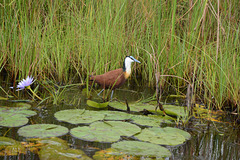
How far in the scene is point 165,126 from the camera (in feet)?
8.57

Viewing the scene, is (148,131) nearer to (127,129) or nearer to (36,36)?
(127,129)

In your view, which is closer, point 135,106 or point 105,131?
point 105,131

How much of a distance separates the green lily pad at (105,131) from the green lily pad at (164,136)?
0.09 m

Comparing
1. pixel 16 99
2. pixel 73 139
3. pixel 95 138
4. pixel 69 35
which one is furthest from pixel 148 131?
pixel 69 35

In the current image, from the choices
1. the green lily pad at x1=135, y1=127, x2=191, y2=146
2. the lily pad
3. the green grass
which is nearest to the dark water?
the green lily pad at x1=135, y1=127, x2=191, y2=146

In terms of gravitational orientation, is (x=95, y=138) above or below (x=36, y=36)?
below

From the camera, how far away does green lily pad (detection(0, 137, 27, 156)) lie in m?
1.83

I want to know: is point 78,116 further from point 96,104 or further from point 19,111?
point 19,111

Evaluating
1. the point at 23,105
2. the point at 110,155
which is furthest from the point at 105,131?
the point at 23,105

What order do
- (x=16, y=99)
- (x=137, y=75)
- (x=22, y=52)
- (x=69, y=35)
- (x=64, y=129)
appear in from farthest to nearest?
(x=137, y=75) < (x=69, y=35) < (x=22, y=52) < (x=16, y=99) < (x=64, y=129)

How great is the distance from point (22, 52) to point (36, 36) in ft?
0.93

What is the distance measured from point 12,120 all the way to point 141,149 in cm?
123

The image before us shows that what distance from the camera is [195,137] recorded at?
2371mm

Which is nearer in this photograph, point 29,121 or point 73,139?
point 73,139
